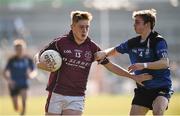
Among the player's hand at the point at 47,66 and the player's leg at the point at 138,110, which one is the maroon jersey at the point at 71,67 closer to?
the player's hand at the point at 47,66

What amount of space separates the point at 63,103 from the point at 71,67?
20.5 inches

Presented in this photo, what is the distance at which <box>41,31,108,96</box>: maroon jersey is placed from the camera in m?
10.0

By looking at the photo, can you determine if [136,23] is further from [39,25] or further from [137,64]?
[39,25]

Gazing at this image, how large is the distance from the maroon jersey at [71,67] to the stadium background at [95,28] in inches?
909

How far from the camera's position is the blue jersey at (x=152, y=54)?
10250mm

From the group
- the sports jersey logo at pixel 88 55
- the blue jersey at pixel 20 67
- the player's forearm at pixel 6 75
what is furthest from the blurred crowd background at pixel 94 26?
the sports jersey logo at pixel 88 55

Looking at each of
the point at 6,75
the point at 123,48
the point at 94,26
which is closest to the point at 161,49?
the point at 123,48

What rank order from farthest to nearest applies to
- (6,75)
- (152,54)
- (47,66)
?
(6,75) → (152,54) → (47,66)

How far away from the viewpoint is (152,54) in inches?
407

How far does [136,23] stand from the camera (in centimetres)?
1036

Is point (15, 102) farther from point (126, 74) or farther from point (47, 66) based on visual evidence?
point (47, 66)

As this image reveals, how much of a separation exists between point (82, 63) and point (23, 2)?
3368 cm

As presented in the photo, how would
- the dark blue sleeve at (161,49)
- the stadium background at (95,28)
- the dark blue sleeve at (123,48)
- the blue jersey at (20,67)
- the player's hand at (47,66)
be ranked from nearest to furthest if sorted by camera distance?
the player's hand at (47,66), the dark blue sleeve at (161,49), the dark blue sleeve at (123,48), the blue jersey at (20,67), the stadium background at (95,28)

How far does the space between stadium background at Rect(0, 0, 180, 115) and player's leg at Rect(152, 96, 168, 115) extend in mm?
22840
